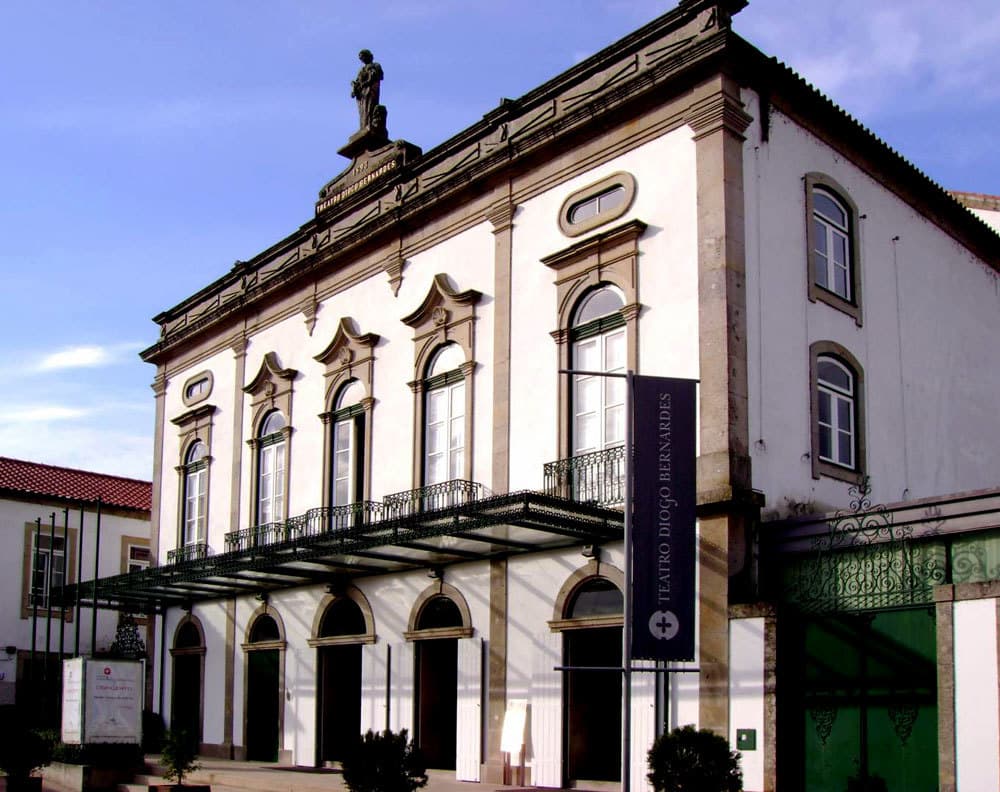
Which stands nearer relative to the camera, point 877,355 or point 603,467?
point 603,467

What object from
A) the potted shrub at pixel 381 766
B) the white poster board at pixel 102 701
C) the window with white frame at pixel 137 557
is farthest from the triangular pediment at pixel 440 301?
the window with white frame at pixel 137 557

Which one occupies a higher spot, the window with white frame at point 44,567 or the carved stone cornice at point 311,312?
the carved stone cornice at point 311,312

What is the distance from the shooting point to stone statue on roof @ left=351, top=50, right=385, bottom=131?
26.0 metres

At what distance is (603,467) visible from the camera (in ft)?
59.7

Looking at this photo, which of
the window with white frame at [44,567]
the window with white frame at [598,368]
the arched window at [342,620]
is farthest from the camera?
the window with white frame at [44,567]

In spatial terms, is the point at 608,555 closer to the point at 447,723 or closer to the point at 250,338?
the point at 447,723

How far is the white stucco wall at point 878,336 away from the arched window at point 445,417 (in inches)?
223

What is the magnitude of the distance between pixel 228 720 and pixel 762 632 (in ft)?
46.0

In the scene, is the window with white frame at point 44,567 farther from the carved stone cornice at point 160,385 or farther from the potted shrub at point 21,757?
the potted shrub at point 21,757

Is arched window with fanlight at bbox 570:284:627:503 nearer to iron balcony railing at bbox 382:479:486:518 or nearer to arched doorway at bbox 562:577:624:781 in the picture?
arched doorway at bbox 562:577:624:781

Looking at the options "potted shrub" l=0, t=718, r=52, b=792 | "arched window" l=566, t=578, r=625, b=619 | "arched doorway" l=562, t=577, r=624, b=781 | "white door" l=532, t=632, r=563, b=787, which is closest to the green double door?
"arched window" l=566, t=578, r=625, b=619

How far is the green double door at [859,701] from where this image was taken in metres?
14.9

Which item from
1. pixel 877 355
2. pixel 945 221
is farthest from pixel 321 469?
pixel 945 221

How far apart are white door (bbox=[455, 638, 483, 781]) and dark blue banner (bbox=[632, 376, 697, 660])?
5.12 m
